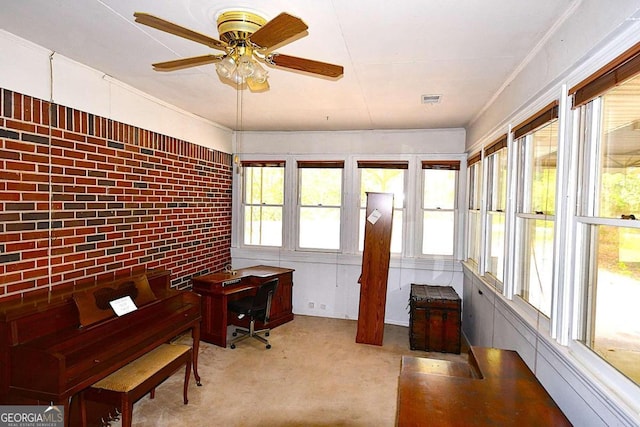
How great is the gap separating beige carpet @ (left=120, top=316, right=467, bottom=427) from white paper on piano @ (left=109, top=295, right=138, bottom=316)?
32.7 inches

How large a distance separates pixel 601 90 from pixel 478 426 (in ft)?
5.07

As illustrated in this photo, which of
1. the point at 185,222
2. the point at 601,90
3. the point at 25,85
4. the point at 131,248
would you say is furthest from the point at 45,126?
the point at 601,90

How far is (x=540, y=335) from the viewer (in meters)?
2.17

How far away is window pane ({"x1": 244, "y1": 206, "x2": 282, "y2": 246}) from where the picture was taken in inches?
215

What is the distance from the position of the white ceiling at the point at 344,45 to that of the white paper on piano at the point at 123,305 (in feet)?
5.85

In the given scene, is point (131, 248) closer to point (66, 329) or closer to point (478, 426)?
point (66, 329)

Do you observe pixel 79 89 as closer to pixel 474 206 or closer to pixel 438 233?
pixel 474 206

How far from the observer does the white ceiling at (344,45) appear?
1.96 m

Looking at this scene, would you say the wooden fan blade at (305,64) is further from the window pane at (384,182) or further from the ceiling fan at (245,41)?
the window pane at (384,182)

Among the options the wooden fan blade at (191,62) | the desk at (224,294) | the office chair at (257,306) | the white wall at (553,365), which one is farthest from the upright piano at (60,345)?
the white wall at (553,365)

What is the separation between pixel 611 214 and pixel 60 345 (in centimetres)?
297

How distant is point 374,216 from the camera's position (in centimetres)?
451

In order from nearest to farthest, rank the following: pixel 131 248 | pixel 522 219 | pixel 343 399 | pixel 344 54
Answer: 1. pixel 344 54
2. pixel 522 219
3. pixel 343 399
4. pixel 131 248

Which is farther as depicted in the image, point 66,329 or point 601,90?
point 66,329
